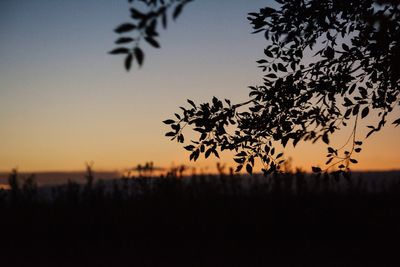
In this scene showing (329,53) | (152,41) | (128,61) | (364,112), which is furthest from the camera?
(329,53)

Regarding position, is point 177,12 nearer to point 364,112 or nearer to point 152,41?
point 152,41

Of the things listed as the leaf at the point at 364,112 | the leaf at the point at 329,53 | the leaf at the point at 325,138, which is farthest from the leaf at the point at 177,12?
the leaf at the point at 329,53

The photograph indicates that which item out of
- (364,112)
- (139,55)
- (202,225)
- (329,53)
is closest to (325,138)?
(364,112)

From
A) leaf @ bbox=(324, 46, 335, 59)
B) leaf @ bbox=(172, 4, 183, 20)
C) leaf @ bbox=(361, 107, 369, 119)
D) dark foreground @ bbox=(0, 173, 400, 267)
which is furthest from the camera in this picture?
dark foreground @ bbox=(0, 173, 400, 267)

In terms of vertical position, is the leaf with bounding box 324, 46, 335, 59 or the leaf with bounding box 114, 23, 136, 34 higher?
the leaf with bounding box 324, 46, 335, 59

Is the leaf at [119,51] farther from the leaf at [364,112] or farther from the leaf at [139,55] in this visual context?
the leaf at [364,112]

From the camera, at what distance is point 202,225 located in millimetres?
15578

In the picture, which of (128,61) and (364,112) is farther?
(364,112)

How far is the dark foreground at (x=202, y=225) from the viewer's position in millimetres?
13875

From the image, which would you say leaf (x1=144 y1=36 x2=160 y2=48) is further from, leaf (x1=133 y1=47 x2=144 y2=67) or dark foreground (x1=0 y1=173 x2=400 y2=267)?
dark foreground (x1=0 y1=173 x2=400 y2=267)

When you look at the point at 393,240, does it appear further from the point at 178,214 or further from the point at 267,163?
the point at 267,163

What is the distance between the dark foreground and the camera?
13.9 metres

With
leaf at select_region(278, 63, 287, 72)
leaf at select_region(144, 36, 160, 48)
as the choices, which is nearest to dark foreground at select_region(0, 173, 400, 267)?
leaf at select_region(278, 63, 287, 72)

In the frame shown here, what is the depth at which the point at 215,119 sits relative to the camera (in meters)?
7.06
